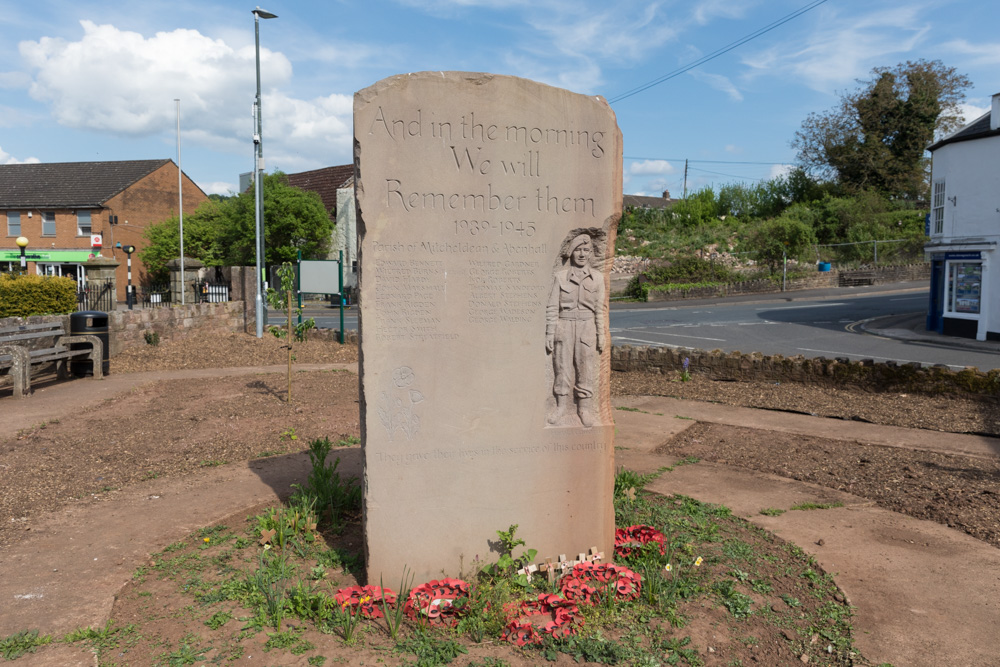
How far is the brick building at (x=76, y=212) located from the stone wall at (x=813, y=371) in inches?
1460

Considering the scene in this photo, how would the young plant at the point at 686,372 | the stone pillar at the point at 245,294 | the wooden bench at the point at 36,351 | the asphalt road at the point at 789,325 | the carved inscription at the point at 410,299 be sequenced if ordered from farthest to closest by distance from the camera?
the stone pillar at the point at 245,294, the asphalt road at the point at 789,325, the young plant at the point at 686,372, the wooden bench at the point at 36,351, the carved inscription at the point at 410,299

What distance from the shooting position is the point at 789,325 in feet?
71.5

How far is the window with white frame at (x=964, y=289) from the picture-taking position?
1974cm

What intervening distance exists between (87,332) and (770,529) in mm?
11879

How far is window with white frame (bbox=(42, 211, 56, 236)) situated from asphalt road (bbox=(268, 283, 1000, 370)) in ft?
68.4

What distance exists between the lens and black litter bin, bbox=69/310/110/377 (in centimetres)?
1215

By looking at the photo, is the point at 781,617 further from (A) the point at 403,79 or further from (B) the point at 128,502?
(B) the point at 128,502

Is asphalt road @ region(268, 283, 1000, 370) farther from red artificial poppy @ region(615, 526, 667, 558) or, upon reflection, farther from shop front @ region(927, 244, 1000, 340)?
red artificial poppy @ region(615, 526, 667, 558)

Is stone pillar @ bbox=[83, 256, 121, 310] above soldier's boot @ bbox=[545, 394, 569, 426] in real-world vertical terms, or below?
above

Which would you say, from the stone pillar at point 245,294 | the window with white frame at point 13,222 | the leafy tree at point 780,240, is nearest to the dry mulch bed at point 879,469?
the stone pillar at point 245,294

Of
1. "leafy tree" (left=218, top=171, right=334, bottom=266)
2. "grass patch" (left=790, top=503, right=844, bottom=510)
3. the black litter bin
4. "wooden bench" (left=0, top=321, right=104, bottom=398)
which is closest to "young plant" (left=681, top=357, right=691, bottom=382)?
"grass patch" (left=790, top=503, right=844, bottom=510)

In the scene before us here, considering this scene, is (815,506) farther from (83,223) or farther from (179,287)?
(83,223)

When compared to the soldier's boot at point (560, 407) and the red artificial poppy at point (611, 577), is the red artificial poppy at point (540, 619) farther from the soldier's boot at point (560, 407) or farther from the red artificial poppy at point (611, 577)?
the soldier's boot at point (560, 407)

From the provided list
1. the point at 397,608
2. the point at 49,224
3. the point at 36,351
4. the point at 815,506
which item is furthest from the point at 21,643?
the point at 49,224
